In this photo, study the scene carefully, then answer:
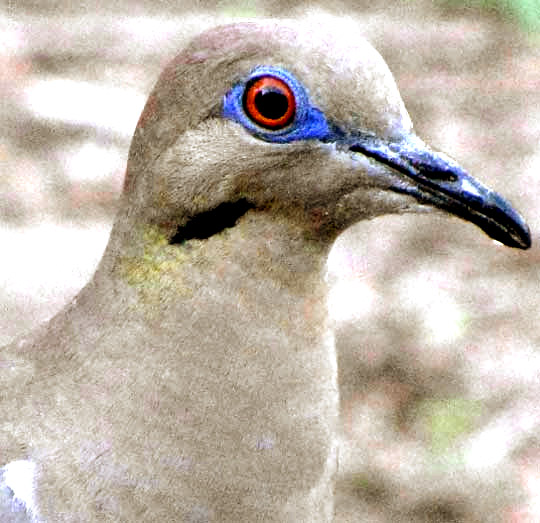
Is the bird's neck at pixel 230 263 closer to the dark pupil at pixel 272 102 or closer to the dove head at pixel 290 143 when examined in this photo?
the dove head at pixel 290 143

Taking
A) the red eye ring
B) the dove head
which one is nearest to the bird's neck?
the dove head

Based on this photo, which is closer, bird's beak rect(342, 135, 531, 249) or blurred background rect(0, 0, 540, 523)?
bird's beak rect(342, 135, 531, 249)

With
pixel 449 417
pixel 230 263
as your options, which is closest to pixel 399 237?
pixel 449 417

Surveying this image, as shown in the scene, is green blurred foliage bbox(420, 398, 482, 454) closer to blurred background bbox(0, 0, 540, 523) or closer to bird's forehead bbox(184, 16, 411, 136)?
blurred background bbox(0, 0, 540, 523)

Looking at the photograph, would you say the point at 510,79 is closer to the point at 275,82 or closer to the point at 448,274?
the point at 448,274

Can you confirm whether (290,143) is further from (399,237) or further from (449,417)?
(399,237)

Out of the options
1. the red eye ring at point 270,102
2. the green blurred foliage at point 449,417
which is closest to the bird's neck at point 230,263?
the red eye ring at point 270,102
